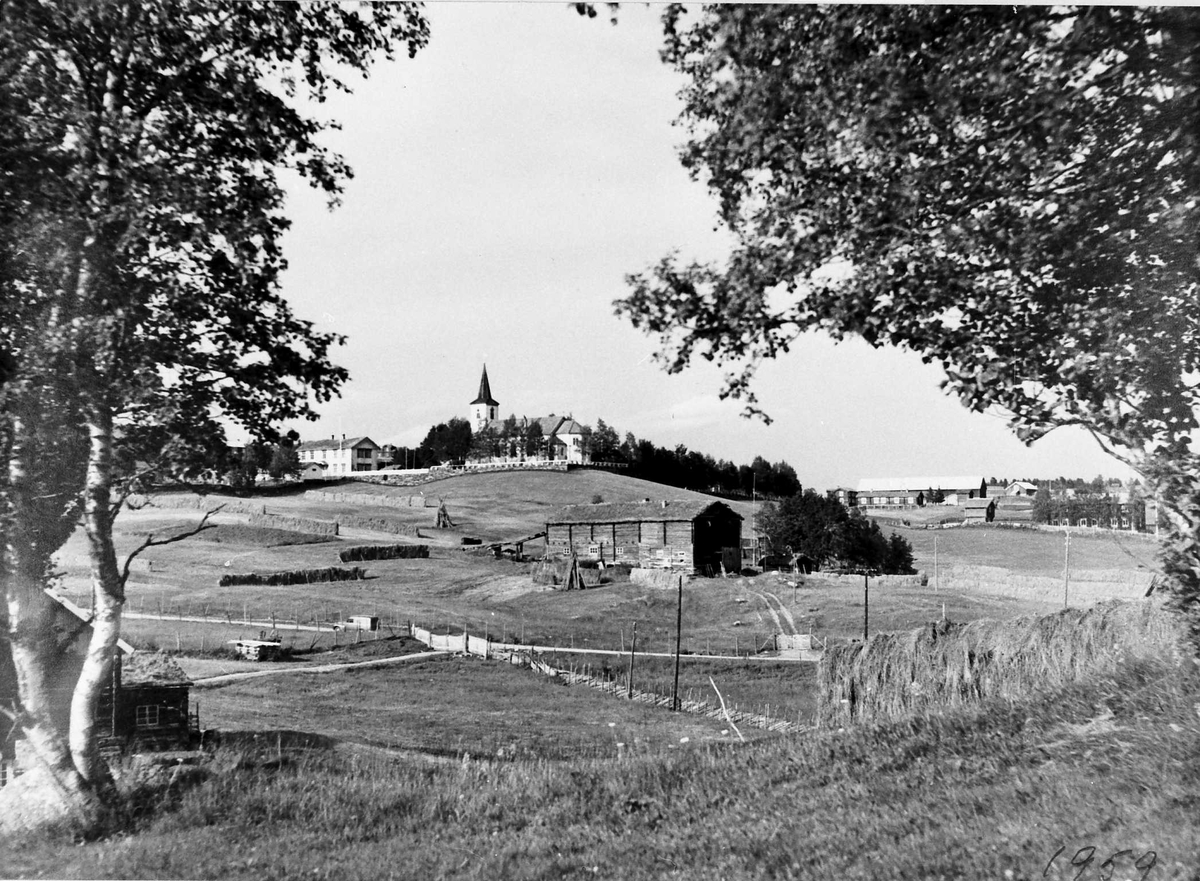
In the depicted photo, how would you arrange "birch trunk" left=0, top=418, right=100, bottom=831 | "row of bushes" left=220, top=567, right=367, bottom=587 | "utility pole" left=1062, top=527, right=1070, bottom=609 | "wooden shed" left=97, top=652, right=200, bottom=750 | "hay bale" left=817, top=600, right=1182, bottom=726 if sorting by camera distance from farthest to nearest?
"row of bushes" left=220, top=567, right=367, bottom=587, "utility pole" left=1062, top=527, right=1070, bottom=609, "hay bale" left=817, top=600, right=1182, bottom=726, "wooden shed" left=97, top=652, right=200, bottom=750, "birch trunk" left=0, top=418, right=100, bottom=831

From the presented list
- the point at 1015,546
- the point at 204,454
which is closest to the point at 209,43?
the point at 204,454

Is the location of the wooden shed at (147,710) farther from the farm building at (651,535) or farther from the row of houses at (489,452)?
the farm building at (651,535)

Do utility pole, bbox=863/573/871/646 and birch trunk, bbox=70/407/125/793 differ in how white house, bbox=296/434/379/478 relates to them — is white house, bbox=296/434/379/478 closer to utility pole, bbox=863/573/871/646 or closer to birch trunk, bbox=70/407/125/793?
birch trunk, bbox=70/407/125/793

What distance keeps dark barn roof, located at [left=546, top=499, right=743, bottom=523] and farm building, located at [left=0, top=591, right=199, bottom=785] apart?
4317 mm

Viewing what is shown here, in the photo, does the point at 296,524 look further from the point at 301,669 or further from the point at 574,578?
the point at 574,578

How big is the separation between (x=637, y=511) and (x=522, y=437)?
152 inches

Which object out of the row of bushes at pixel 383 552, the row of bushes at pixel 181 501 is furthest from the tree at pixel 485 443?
the row of bushes at pixel 383 552

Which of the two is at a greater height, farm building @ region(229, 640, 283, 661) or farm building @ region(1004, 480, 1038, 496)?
farm building @ region(1004, 480, 1038, 496)

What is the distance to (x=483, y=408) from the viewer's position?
5.90 meters

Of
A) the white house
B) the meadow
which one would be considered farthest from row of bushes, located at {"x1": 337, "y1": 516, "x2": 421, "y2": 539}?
the white house

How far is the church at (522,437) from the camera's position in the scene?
240 inches

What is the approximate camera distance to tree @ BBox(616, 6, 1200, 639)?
4484mm

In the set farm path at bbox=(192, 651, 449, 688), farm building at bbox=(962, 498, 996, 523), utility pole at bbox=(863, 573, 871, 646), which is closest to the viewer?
farm path at bbox=(192, 651, 449, 688)

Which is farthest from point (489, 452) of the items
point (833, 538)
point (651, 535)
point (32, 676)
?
point (651, 535)
